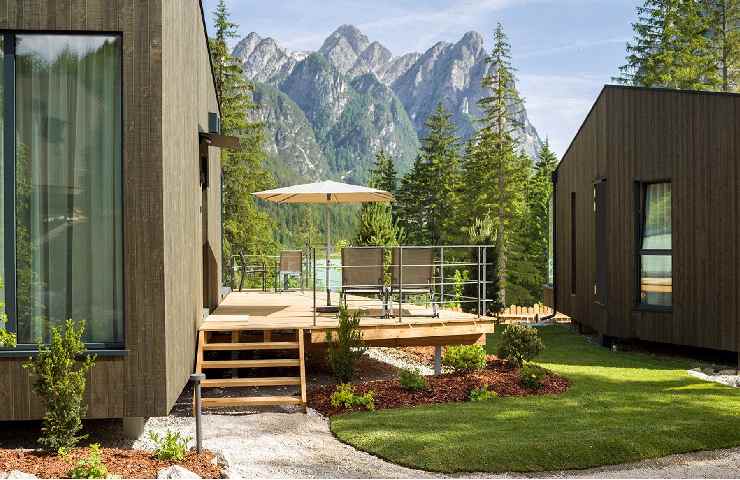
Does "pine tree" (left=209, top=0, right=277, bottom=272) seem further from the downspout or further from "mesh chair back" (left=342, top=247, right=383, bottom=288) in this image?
"mesh chair back" (left=342, top=247, right=383, bottom=288)

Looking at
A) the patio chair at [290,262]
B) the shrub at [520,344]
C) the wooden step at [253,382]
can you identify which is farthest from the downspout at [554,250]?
the wooden step at [253,382]

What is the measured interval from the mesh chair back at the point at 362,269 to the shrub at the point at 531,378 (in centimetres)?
207

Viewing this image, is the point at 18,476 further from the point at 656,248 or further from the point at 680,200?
the point at 656,248

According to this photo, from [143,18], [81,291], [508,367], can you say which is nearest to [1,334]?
[81,291]

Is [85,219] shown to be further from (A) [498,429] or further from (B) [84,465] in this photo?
(A) [498,429]

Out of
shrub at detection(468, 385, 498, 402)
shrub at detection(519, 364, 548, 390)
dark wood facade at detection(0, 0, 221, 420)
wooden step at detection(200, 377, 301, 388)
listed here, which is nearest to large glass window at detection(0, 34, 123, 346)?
Answer: dark wood facade at detection(0, 0, 221, 420)

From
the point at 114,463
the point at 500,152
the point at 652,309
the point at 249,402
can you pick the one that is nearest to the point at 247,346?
the point at 249,402

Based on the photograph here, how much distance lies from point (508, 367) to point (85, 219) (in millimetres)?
5142

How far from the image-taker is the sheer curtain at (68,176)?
602 cm

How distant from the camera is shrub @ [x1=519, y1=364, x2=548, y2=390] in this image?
848cm

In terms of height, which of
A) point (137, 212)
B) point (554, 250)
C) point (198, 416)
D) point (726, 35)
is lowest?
point (198, 416)

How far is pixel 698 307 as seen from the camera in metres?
10.8

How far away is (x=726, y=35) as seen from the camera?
98.5 ft

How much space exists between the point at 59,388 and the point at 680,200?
8.71 meters
